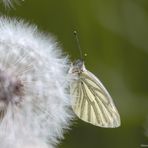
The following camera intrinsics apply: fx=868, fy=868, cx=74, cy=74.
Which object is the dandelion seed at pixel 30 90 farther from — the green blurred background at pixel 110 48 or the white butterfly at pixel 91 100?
the green blurred background at pixel 110 48

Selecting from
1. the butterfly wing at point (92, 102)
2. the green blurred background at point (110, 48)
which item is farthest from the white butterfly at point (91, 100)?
the green blurred background at point (110, 48)

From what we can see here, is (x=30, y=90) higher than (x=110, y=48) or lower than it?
lower

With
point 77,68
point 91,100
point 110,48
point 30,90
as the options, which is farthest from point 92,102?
point 110,48

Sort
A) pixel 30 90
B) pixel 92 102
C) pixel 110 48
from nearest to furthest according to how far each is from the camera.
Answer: pixel 30 90, pixel 92 102, pixel 110 48

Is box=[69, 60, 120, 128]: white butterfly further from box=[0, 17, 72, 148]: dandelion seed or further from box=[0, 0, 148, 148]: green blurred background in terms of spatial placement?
box=[0, 0, 148, 148]: green blurred background

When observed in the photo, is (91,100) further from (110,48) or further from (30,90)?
(110,48)

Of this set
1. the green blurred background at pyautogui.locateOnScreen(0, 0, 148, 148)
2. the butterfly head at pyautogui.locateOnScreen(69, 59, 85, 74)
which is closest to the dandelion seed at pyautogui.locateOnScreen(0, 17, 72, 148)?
the butterfly head at pyautogui.locateOnScreen(69, 59, 85, 74)
